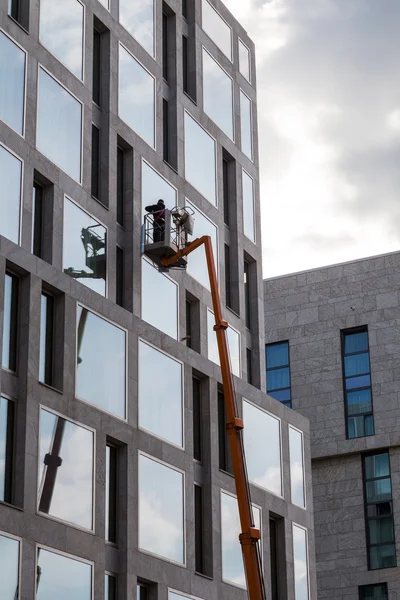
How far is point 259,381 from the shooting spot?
57719mm

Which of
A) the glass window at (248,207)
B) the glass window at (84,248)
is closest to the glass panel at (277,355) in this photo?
the glass window at (248,207)

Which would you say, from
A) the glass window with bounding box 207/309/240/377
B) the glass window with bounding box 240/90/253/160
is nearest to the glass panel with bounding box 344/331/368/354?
the glass window with bounding box 240/90/253/160

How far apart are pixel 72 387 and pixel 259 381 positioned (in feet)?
53.0

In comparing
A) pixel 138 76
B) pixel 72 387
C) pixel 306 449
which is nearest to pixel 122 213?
pixel 138 76

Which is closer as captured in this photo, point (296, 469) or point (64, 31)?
point (64, 31)

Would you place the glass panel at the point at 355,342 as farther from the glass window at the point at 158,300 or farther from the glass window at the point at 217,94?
the glass window at the point at 158,300

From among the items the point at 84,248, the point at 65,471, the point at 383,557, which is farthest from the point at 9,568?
the point at 383,557

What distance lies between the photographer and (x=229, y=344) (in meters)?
55.9

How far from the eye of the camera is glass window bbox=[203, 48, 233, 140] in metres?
58.7

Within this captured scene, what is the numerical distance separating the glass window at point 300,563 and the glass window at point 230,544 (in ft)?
13.9

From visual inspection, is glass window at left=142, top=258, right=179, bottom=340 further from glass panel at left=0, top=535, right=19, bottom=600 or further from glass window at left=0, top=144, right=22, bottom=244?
glass panel at left=0, top=535, right=19, bottom=600

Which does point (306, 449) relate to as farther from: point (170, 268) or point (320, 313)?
point (320, 313)

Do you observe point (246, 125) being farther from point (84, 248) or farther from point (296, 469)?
point (84, 248)

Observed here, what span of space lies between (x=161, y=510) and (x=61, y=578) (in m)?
6.79
